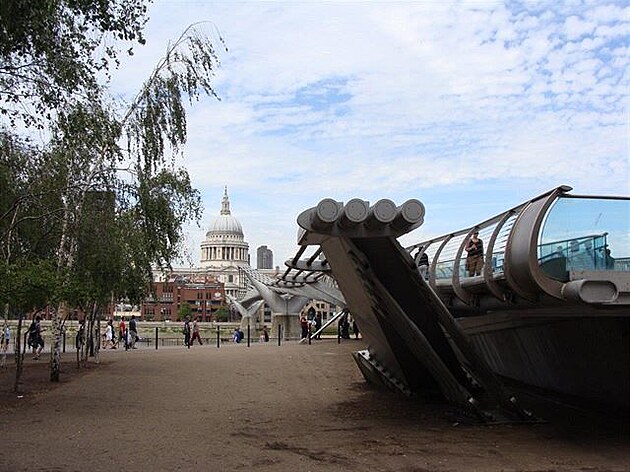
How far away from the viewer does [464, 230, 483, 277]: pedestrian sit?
13.1 m

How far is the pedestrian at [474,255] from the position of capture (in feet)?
43.0

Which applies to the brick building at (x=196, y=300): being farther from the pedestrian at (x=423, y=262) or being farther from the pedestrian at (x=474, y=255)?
the pedestrian at (x=474, y=255)

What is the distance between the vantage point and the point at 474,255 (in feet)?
43.8

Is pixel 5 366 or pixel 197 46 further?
pixel 5 366

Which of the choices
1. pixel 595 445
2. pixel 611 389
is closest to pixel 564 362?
pixel 611 389

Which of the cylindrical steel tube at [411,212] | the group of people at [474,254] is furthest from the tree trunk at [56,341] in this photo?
the cylindrical steel tube at [411,212]

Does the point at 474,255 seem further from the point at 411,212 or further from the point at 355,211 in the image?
the point at 355,211

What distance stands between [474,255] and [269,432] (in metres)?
4.65

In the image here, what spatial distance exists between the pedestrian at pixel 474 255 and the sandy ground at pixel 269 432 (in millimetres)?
2742

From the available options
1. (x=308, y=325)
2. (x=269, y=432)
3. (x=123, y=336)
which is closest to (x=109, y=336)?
(x=123, y=336)

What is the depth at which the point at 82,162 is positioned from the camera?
17.7 m

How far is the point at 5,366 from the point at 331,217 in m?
19.1

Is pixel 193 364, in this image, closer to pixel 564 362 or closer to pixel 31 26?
pixel 564 362

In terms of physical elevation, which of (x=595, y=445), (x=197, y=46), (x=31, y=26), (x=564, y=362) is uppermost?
(x=197, y=46)
